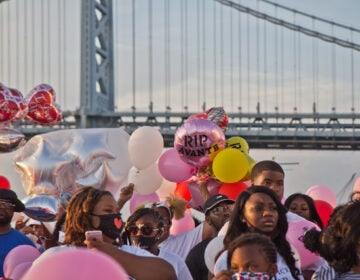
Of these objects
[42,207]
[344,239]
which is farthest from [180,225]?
[344,239]

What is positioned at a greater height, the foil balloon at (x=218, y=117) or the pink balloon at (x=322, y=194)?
the foil balloon at (x=218, y=117)

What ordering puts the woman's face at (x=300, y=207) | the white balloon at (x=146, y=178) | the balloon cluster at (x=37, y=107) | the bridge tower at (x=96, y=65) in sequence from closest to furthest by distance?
the woman's face at (x=300, y=207) < the white balloon at (x=146, y=178) < the balloon cluster at (x=37, y=107) < the bridge tower at (x=96, y=65)

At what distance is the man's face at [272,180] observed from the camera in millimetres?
3498

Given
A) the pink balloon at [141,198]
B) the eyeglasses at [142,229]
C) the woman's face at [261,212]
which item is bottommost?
the pink balloon at [141,198]

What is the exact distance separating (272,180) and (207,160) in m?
1.97

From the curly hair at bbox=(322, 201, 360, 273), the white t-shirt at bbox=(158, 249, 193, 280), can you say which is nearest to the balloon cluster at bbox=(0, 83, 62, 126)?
the white t-shirt at bbox=(158, 249, 193, 280)

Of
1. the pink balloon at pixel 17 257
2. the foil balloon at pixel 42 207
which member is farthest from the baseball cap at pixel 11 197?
the foil balloon at pixel 42 207

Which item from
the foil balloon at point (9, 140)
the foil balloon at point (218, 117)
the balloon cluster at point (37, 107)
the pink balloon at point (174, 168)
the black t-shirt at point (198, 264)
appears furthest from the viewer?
the balloon cluster at point (37, 107)

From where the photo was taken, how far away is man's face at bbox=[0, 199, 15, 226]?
3518mm

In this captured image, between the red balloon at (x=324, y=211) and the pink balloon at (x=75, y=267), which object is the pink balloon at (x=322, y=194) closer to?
the red balloon at (x=324, y=211)

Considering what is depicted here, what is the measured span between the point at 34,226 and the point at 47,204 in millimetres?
184

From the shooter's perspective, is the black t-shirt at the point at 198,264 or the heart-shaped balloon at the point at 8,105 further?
the heart-shaped balloon at the point at 8,105

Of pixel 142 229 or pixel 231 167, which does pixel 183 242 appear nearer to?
pixel 231 167

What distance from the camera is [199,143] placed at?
5504 millimetres
